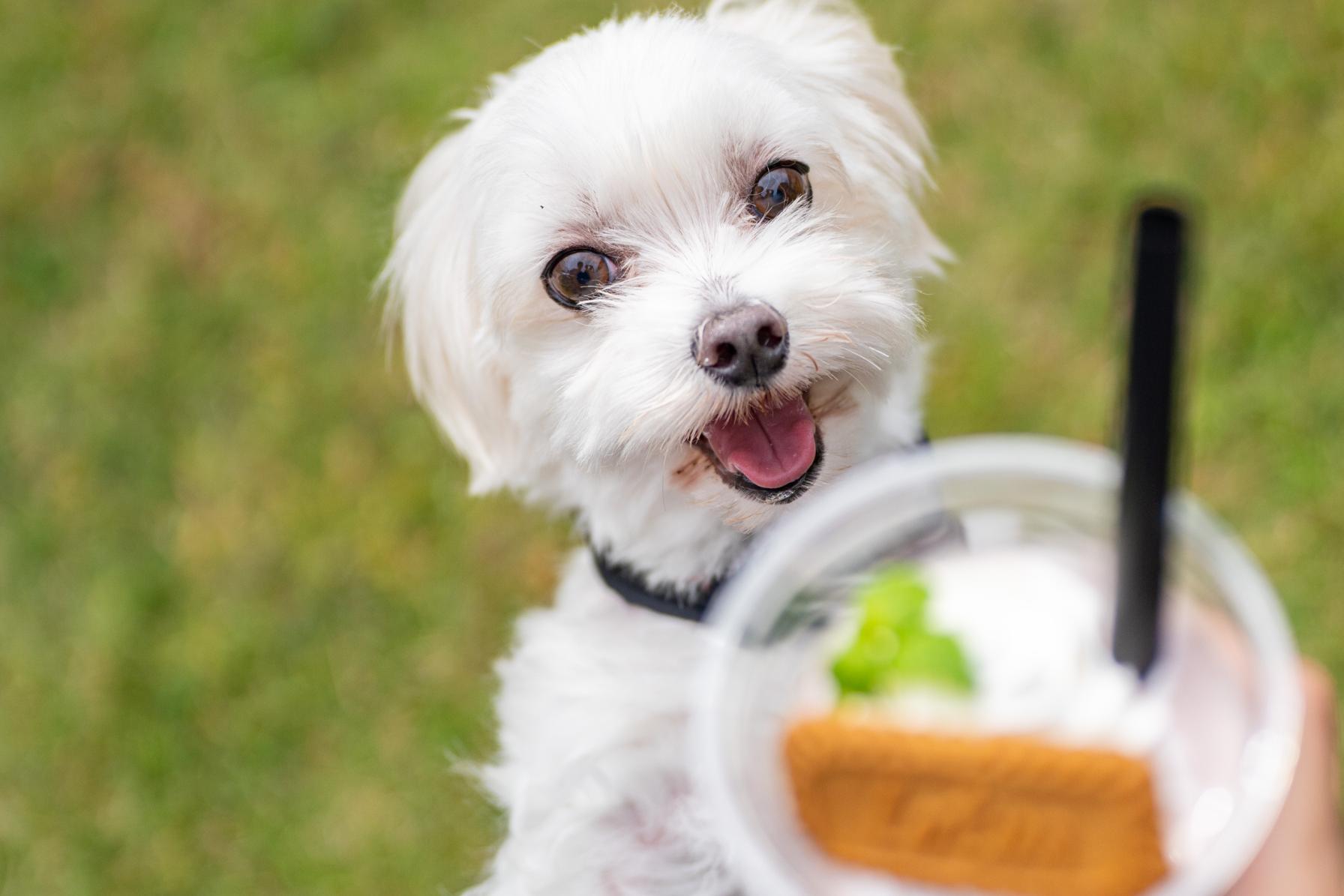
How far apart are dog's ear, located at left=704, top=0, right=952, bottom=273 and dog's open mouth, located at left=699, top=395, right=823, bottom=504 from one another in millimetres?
454

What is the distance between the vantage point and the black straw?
1035 mm

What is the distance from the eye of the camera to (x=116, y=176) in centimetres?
429

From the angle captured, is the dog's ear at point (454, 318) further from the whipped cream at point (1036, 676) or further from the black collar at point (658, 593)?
the whipped cream at point (1036, 676)

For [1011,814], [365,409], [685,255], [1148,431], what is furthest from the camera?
[365,409]

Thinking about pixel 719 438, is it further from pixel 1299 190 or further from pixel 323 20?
pixel 323 20

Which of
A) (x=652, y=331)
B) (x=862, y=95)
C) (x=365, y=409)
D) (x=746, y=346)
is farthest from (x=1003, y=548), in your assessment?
(x=365, y=409)

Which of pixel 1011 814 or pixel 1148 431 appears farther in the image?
pixel 1011 814

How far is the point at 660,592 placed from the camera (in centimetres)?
223

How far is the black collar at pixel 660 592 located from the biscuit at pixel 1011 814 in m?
0.96

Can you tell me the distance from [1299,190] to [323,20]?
363cm

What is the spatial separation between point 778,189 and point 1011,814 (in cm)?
122

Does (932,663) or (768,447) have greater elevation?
(768,447)

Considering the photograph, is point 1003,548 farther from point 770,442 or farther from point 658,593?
point 658,593

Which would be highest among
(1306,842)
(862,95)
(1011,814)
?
(862,95)
